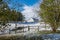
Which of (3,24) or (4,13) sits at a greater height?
(4,13)

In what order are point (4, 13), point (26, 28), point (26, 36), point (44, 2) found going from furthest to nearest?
1. point (44, 2)
2. point (26, 28)
3. point (26, 36)
4. point (4, 13)

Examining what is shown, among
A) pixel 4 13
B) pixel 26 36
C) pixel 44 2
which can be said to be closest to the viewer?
pixel 4 13

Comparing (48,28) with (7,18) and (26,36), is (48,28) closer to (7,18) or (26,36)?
(26,36)

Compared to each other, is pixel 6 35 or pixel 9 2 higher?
pixel 9 2

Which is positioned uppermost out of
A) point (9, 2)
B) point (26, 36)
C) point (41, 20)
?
point (9, 2)

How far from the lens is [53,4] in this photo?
6988mm

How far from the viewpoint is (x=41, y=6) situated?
23.4ft

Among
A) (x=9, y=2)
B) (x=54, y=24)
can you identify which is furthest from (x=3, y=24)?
(x=54, y=24)

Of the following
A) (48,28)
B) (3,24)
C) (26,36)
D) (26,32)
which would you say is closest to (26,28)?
(26,32)

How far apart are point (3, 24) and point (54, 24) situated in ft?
11.1

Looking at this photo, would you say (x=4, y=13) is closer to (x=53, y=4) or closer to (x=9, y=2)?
(x=9, y=2)

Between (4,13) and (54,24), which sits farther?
(54,24)

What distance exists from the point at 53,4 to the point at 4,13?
10.4 ft

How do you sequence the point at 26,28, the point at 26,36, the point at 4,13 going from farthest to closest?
the point at 26,28 < the point at 26,36 < the point at 4,13
